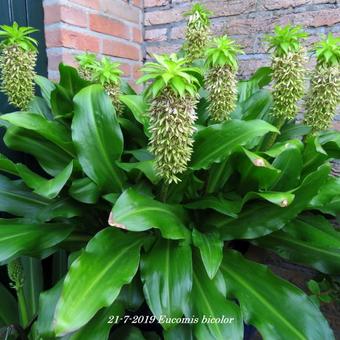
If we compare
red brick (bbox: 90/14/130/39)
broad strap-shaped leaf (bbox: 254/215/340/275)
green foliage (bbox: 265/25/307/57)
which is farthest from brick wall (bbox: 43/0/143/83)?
broad strap-shaped leaf (bbox: 254/215/340/275)

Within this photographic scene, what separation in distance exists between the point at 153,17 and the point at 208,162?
1102 millimetres

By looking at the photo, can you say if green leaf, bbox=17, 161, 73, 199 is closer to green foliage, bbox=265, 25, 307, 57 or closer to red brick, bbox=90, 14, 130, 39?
green foliage, bbox=265, 25, 307, 57

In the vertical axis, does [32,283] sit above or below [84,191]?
below

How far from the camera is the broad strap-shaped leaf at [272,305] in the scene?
2.60 feet

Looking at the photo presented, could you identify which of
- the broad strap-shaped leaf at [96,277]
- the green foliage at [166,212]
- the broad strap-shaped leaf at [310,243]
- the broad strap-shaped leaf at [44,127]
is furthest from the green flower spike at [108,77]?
the broad strap-shaped leaf at [310,243]

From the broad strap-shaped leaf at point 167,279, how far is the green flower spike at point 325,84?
52cm

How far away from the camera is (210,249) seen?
845 millimetres

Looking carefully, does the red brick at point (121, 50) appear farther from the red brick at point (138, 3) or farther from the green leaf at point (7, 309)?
the green leaf at point (7, 309)

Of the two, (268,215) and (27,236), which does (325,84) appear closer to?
(268,215)

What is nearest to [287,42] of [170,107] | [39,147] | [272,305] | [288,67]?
[288,67]

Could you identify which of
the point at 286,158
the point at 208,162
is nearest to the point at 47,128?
the point at 208,162

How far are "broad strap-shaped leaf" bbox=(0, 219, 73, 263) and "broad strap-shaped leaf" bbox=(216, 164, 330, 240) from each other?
46 centimetres

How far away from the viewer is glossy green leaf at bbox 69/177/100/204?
0.96m

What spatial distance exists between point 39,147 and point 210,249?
24.8 inches
